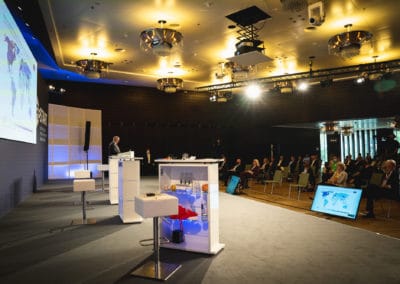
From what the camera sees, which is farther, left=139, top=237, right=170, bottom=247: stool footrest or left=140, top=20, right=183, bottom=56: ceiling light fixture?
left=140, top=20, right=183, bottom=56: ceiling light fixture

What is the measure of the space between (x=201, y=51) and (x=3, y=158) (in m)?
5.51

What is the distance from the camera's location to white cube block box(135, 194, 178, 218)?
3322 millimetres

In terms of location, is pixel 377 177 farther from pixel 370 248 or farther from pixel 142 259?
pixel 142 259

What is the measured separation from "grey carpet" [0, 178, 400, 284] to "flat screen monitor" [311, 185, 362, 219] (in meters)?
0.78

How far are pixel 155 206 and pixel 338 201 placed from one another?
14.8ft

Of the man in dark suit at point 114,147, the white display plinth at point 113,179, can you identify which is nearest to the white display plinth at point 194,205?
the white display plinth at point 113,179

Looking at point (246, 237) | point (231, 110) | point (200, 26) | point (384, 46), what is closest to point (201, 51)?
point (200, 26)

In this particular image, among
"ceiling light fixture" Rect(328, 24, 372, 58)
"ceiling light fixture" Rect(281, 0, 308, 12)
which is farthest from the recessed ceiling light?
"ceiling light fixture" Rect(281, 0, 308, 12)

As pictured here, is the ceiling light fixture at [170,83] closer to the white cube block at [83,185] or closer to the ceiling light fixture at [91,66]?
the ceiling light fixture at [91,66]

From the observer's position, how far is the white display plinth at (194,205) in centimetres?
411

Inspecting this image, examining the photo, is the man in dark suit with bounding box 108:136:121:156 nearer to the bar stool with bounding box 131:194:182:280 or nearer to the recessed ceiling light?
the bar stool with bounding box 131:194:182:280

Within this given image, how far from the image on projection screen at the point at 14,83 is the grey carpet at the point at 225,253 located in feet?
5.61

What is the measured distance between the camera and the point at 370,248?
4129mm

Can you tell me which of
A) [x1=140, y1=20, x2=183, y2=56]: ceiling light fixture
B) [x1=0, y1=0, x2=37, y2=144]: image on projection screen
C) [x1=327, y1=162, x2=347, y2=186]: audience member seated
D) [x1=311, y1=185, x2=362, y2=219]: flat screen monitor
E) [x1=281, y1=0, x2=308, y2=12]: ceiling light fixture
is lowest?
[x1=311, y1=185, x2=362, y2=219]: flat screen monitor
